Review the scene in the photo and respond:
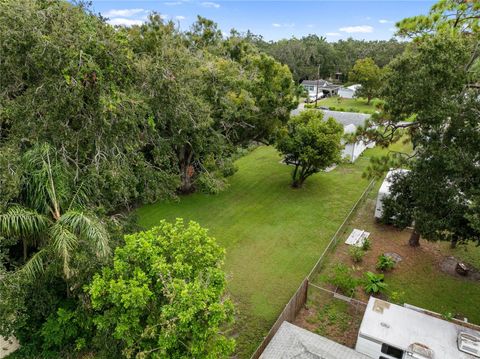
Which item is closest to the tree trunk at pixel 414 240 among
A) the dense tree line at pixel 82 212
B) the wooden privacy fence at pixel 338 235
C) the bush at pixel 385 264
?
A: the bush at pixel 385 264

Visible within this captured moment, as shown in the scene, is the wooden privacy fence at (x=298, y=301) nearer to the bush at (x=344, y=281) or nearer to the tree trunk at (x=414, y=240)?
the bush at (x=344, y=281)

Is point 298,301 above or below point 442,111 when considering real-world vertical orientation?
below

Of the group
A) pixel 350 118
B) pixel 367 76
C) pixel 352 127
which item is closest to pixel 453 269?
pixel 352 127

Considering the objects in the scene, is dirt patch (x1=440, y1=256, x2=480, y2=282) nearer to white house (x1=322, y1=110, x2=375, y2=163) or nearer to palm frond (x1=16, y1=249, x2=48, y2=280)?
white house (x1=322, y1=110, x2=375, y2=163)

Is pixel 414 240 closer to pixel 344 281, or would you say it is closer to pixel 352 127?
pixel 344 281

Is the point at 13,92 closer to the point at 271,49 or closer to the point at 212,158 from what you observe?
the point at 212,158

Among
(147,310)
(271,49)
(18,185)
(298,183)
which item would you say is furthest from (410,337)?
(271,49)

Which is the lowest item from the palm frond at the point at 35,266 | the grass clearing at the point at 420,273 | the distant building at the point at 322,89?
the grass clearing at the point at 420,273

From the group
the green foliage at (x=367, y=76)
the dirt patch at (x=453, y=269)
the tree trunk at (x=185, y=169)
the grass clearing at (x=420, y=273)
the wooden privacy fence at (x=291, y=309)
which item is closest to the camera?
the wooden privacy fence at (x=291, y=309)
